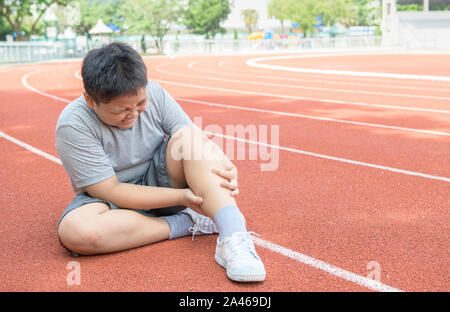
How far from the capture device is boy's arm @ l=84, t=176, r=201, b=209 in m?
2.92

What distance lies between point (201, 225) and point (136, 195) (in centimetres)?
54

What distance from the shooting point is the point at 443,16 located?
45.6 m

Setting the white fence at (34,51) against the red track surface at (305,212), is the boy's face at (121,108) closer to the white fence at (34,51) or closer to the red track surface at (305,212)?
the red track surface at (305,212)

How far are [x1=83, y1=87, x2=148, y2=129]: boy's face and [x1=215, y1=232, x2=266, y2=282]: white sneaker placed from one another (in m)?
0.87

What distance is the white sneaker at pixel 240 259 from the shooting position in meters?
2.61

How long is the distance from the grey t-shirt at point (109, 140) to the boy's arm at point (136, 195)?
6 cm

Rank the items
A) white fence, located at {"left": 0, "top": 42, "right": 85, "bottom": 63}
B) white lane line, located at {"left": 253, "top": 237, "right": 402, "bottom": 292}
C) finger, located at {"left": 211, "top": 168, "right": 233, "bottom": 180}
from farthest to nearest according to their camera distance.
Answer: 1. white fence, located at {"left": 0, "top": 42, "right": 85, "bottom": 63}
2. finger, located at {"left": 211, "top": 168, "right": 233, "bottom": 180}
3. white lane line, located at {"left": 253, "top": 237, "right": 402, "bottom": 292}

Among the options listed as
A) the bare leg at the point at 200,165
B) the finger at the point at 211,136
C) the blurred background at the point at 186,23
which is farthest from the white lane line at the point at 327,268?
the blurred background at the point at 186,23

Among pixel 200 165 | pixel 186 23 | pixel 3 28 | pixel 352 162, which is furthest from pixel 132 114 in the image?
pixel 186 23

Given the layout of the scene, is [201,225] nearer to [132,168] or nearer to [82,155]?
[132,168]

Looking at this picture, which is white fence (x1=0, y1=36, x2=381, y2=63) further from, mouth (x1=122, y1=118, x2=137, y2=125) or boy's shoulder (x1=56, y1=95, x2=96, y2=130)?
mouth (x1=122, y1=118, x2=137, y2=125)

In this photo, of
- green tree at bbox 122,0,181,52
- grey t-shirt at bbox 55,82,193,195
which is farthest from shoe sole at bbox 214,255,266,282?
green tree at bbox 122,0,181,52

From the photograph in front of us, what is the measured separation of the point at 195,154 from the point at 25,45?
28.7 meters
